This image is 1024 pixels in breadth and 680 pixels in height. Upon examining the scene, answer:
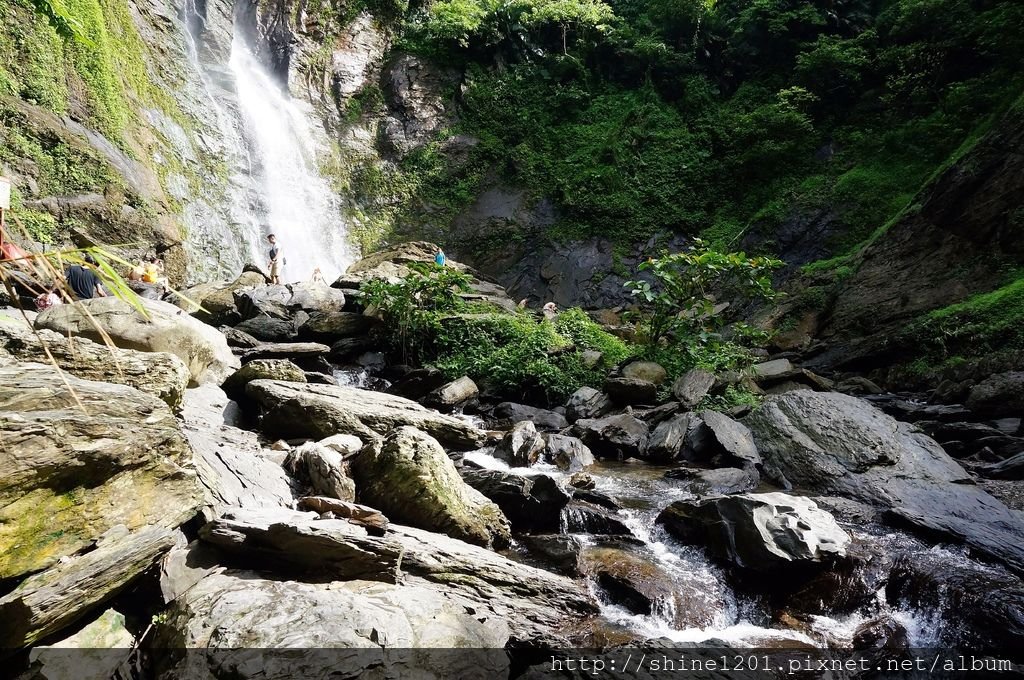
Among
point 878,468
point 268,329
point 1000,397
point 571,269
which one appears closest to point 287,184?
point 268,329

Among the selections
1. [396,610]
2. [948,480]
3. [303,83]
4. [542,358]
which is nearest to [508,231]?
[303,83]

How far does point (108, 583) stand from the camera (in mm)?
2756

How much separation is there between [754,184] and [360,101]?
53.4ft

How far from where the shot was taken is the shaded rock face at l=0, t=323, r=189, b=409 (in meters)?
4.29

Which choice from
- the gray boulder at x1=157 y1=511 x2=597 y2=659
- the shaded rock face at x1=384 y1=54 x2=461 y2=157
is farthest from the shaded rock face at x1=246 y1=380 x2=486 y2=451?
the shaded rock face at x1=384 y1=54 x2=461 y2=157

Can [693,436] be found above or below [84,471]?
above

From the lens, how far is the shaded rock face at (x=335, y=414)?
236 inches

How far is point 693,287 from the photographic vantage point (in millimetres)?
10484

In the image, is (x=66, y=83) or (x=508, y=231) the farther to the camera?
(x=508, y=231)

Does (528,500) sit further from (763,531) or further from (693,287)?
(693,287)

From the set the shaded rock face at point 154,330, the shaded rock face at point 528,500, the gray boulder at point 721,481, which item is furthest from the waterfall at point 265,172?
the gray boulder at point 721,481

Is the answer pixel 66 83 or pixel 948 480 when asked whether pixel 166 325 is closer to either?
pixel 948 480

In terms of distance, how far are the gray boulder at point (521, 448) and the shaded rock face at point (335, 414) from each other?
47cm

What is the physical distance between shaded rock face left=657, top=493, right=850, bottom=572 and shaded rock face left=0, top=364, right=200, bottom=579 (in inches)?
153
